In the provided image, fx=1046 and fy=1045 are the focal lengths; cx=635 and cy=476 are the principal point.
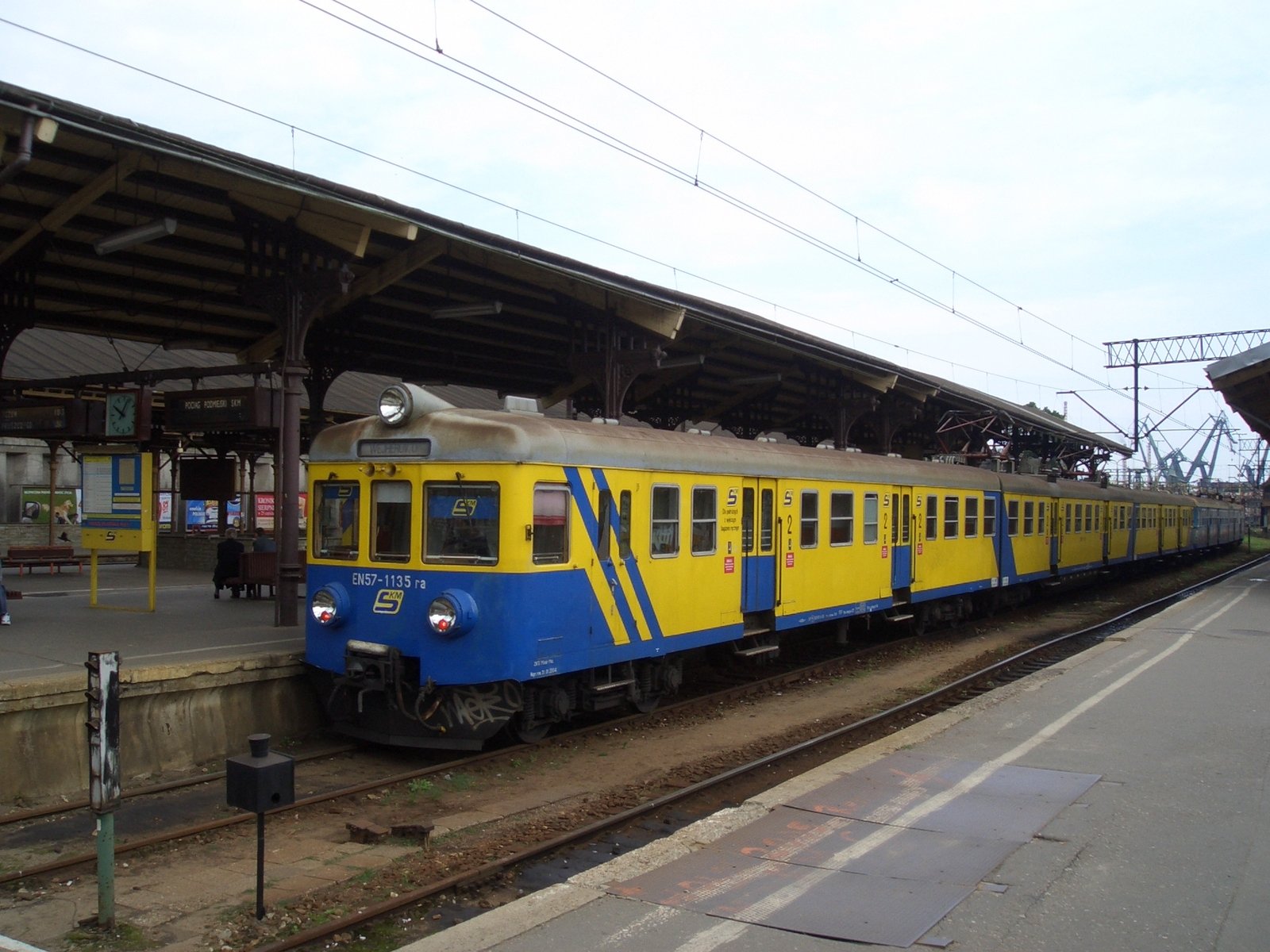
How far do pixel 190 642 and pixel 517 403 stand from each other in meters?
4.28

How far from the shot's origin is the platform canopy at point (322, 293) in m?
9.62

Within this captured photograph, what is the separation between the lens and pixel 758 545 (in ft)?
38.4

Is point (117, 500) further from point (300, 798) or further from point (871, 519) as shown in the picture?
point (871, 519)

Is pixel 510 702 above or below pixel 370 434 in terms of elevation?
below

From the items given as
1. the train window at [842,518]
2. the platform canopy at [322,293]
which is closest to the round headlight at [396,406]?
the platform canopy at [322,293]

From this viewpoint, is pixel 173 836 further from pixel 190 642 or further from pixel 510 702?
pixel 190 642

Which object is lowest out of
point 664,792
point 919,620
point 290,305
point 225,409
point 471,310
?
point 664,792

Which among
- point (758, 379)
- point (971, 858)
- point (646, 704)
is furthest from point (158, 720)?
point (758, 379)

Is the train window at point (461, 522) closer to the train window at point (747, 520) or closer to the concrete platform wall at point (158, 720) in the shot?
the concrete platform wall at point (158, 720)

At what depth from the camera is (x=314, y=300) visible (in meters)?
11.8

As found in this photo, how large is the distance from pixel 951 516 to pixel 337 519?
10962 mm

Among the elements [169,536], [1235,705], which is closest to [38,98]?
[1235,705]

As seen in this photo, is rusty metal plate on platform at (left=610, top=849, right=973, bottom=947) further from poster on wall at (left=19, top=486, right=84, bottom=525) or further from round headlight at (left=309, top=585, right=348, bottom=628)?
poster on wall at (left=19, top=486, right=84, bottom=525)

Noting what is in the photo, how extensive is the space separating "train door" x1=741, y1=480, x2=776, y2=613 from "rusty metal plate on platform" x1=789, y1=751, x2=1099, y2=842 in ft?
11.2
